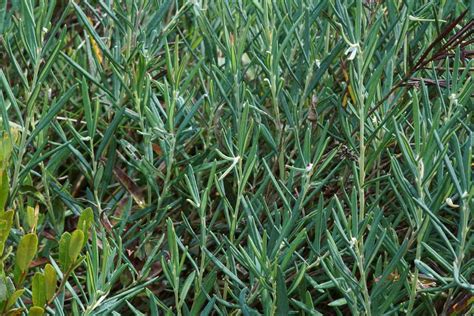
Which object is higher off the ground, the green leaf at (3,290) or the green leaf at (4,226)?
the green leaf at (4,226)

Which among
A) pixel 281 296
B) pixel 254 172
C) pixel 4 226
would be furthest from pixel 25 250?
pixel 254 172

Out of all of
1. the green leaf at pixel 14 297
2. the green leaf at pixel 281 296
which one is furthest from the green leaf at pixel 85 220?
the green leaf at pixel 281 296

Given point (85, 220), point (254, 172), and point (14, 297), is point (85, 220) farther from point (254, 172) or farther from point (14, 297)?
point (254, 172)

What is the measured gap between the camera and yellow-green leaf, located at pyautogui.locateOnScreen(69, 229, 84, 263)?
3.78 ft

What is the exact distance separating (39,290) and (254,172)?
1.56ft

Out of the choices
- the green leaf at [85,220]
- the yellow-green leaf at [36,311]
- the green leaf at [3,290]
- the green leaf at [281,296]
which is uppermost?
the green leaf at [85,220]

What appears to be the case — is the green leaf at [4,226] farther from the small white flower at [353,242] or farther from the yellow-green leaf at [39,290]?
the small white flower at [353,242]

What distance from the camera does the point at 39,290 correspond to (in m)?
1.17

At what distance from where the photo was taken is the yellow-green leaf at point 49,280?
1.15m

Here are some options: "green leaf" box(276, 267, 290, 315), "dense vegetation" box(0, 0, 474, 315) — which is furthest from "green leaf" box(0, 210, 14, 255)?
"green leaf" box(276, 267, 290, 315)

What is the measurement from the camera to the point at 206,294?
4.21ft

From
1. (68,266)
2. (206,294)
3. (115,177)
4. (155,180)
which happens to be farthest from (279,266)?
(115,177)

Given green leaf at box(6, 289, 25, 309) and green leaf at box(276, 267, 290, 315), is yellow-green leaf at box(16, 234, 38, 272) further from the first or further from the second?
green leaf at box(276, 267, 290, 315)

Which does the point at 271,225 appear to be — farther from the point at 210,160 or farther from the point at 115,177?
the point at 115,177
